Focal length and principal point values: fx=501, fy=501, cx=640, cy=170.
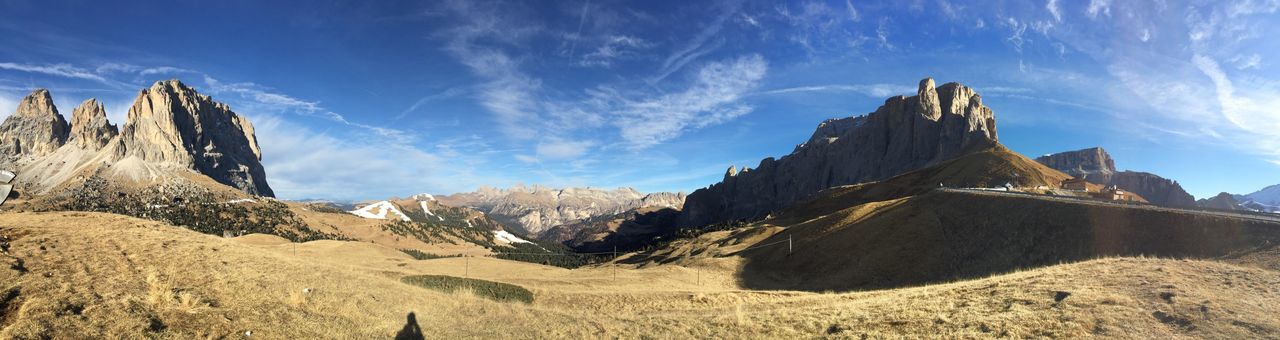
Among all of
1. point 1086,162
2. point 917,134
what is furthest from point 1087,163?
point 917,134

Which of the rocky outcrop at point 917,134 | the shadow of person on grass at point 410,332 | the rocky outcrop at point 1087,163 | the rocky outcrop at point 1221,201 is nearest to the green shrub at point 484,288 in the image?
the shadow of person on grass at point 410,332

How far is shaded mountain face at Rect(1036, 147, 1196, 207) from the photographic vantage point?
13000 centimetres

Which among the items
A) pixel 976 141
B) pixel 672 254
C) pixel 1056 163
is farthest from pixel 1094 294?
pixel 1056 163

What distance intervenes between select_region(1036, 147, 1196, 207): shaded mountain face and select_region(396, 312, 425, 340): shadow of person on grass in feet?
529

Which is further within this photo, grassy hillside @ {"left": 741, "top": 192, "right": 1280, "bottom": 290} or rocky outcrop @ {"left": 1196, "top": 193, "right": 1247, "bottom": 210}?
Answer: rocky outcrop @ {"left": 1196, "top": 193, "right": 1247, "bottom": 210}

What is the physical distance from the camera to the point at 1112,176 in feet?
491

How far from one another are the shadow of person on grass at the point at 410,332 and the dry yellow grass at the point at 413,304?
0.29 meters

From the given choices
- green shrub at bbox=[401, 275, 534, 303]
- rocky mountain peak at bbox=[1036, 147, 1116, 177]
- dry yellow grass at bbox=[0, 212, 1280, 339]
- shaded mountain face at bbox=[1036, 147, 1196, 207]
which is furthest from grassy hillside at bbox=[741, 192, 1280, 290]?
rocky mountain peak at bbox=[1036, 147, 1116, 177]

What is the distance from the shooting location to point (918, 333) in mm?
13633

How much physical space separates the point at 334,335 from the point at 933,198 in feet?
169

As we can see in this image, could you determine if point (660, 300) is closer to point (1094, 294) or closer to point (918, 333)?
point (918, 333)

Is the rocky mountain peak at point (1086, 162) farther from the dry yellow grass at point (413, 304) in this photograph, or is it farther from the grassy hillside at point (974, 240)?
the dry yellow grass at point (413, 304)

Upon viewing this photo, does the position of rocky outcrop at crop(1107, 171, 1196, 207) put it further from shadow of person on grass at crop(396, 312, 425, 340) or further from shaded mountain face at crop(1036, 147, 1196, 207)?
shadow of person on grass at crop(396, 312, 425, 340)

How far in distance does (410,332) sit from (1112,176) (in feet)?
657
